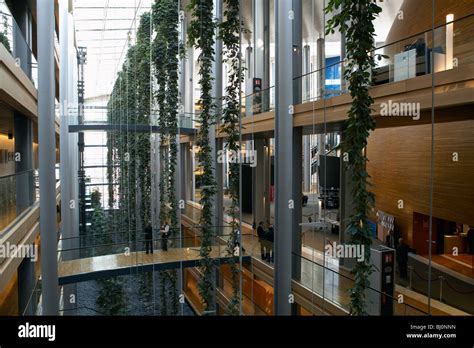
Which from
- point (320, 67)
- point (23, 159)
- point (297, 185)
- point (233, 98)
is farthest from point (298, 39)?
point (23, 159)

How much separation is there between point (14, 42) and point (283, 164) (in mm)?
3758

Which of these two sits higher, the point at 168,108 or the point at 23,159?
the point at 168,108

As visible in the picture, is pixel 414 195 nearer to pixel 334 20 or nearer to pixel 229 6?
pixel 334 20

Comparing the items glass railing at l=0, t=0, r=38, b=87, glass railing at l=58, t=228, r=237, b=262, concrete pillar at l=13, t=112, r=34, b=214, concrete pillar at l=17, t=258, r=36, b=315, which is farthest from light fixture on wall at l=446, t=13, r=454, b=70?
concrete pillar at l=17, t=258, r=36, b=315

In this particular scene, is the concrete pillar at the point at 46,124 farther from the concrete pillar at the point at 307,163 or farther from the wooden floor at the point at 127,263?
the concrete pillar at the point at 307,163

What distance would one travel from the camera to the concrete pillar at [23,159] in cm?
618

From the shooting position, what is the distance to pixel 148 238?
798cm

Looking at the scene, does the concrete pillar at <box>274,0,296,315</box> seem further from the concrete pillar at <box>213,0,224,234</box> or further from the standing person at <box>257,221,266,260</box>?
the standing person at <box>257,221,266,260</box>

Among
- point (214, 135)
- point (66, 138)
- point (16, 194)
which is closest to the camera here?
point (16, 194)

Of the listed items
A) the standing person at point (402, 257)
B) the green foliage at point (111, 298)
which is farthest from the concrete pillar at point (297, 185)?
the green foliage at point (111, 298)

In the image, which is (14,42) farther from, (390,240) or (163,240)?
(390,240)

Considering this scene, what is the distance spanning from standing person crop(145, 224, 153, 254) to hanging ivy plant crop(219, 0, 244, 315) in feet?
4.79

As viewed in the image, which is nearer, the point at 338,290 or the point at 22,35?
the point at 338,290

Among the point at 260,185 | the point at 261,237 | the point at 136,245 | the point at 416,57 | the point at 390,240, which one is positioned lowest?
the point at 136,245
